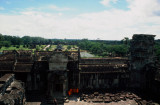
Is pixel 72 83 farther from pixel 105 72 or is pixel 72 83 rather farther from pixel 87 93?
pixel 105 72

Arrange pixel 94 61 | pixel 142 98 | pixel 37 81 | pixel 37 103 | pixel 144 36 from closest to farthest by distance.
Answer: pixel 37 103 < pixel 142 98 < pixel 37 81 < pixel 144 36 < pixel 94 61

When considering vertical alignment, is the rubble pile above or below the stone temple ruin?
below

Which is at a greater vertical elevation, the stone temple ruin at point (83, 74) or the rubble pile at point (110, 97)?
the stone temple ruin at point (83, 74)

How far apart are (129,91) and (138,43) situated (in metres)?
10.5

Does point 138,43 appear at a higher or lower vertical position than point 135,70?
higher

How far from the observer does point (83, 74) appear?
28156mm

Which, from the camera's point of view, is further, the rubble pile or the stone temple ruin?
the stone temple ruin

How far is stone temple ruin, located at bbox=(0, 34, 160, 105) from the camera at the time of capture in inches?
998

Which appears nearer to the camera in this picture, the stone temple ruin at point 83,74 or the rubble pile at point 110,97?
the rubble pile at point 110,97

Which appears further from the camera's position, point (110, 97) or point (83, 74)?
point (83, 74)

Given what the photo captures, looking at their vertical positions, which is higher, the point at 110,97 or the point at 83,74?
the point at 83,74

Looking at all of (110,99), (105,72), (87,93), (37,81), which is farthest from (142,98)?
(37,81)

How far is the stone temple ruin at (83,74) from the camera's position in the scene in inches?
998

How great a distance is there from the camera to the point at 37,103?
23000 mm
